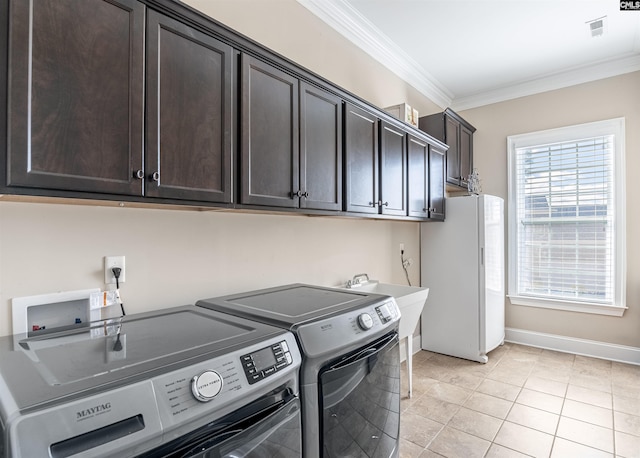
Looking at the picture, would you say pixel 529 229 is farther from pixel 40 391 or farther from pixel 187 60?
pixel 40 391

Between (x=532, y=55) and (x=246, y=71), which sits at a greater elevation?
(x=532, y=55)

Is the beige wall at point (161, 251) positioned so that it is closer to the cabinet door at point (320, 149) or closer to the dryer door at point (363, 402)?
the cabinet door at point (320, 149)

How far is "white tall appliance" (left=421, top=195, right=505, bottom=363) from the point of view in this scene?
3488 millimetres

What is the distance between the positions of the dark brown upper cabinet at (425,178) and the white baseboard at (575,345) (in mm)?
1908

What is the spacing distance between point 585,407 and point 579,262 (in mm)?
→ 1766

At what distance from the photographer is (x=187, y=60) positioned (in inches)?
54.9

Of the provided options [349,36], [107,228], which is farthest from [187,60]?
[349,36]

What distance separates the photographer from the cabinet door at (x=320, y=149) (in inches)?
75.1

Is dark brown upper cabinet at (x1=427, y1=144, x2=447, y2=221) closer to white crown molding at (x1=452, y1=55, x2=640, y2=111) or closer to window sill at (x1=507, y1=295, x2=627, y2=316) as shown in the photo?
white crown molding at (x1=452, y1=55, x2=640, y2=111)

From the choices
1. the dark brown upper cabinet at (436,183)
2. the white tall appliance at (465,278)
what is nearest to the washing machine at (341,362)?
the dark brown upper cabinet at (436,183)

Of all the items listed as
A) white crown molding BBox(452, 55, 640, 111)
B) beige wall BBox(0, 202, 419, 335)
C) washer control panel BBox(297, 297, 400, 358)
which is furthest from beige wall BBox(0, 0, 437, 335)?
white crown molding BBox(452, 55, 640, 111)

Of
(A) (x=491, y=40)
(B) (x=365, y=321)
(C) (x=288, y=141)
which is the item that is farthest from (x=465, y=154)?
(B) (x=365, y=321)

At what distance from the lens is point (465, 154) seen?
4.25 metres

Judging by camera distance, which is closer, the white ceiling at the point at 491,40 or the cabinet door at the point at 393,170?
the cabinet door at the point at 393,170
